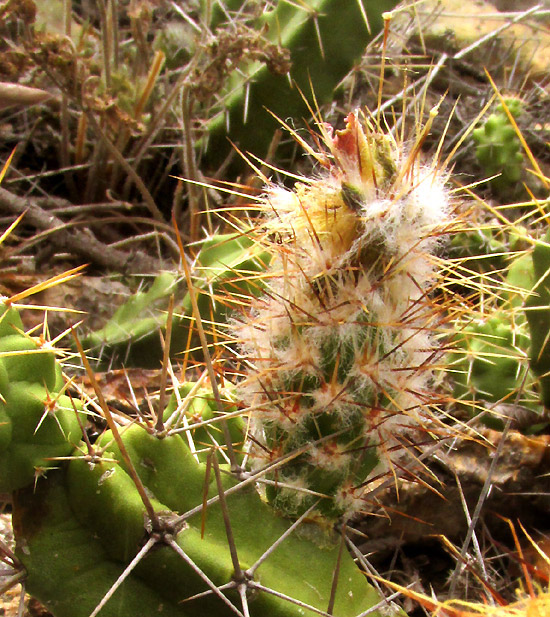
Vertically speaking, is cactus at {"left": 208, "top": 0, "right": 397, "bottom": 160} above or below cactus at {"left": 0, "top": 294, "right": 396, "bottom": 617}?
above

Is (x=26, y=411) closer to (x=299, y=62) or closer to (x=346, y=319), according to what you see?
(x=346, y=319)

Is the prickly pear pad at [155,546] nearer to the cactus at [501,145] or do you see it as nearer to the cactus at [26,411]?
the cactus at [26,411]

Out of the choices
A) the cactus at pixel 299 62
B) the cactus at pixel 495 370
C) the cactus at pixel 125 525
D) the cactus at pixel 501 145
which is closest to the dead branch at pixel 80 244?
the cactus at pixel 299 62

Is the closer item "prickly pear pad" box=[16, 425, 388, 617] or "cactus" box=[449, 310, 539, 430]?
"prickly pear pad" box=[16, 425, 388, 617]

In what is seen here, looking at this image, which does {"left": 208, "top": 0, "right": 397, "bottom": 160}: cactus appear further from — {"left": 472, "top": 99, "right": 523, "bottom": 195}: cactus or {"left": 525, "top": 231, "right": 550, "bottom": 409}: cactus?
{"left": 525, "top": 231, "right": 550, "bottom": 409}: cactus

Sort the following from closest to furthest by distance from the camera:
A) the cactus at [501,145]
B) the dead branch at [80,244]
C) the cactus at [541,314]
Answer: the cactus at [541,314] → the dead branch at [80,244] → the cactus at [501,145]

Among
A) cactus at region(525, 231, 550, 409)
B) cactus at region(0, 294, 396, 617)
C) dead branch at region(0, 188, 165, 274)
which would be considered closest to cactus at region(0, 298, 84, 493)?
cactus at region(0, 294, 396, 617)

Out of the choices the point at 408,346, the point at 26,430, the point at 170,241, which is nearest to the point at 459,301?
the point at 408,346

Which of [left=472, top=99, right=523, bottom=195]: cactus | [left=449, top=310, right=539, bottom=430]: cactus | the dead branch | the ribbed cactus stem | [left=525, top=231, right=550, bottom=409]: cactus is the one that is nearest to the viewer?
the ribbed cactus stem
